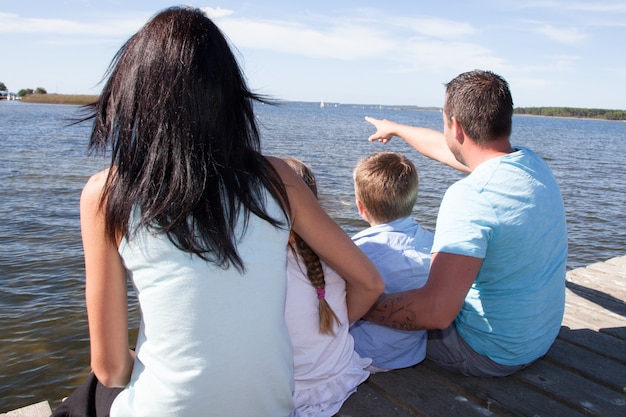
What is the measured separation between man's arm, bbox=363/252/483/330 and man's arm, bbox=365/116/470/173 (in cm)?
152

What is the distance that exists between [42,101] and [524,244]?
112318mm

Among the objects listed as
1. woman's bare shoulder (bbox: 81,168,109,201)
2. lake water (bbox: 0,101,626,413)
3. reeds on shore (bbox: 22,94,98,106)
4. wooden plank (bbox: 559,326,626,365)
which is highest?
reeds on shore (bbox: 22,94,98,106)

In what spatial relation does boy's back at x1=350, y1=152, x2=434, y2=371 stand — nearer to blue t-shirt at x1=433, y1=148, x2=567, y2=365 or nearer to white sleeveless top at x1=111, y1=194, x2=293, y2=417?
blue t-shirt at x1=433, y1=148, x2=567, y2=365

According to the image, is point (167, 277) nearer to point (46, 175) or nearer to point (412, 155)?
point (46, 175)

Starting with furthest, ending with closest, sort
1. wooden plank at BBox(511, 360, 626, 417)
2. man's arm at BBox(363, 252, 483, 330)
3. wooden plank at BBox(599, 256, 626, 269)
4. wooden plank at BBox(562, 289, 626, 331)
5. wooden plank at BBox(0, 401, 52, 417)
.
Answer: wooden plank at BBox(599, 256, 626, 269)
wooden plank at BBox(562, 289, 626, 331)
wooden plank at BBox(0, 401, 52, 417)
wooden plank at BBox(511, 360, 626, 417)
man's arm at BBox(363, 252, 483, 330)

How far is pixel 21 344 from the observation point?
19.4ft

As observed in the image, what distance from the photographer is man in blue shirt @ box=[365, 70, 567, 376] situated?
2.54m

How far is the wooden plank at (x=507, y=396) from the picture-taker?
2.69 m

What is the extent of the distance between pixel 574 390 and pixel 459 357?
0.63 meters

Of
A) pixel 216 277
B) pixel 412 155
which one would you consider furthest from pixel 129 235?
pixel 412 155

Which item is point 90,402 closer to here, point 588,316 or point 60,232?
point 588,316

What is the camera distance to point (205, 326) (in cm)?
174

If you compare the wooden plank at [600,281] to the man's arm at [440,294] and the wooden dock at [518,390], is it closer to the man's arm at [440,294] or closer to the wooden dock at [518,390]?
the wooden dock at [518,390]

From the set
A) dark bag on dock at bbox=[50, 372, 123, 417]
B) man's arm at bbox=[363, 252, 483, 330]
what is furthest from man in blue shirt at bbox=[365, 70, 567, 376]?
dark bag on dock at bbox=[50, 372, 123, 417]
